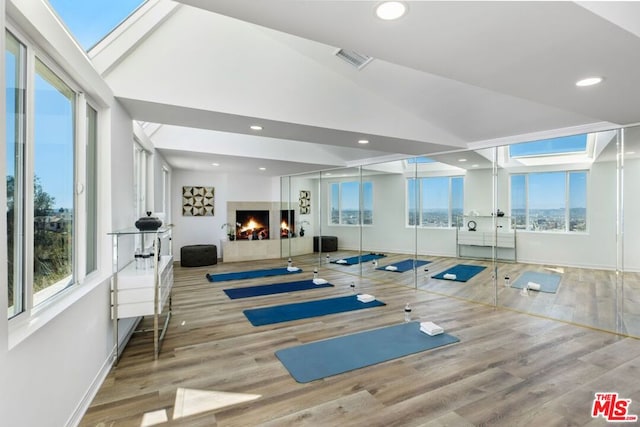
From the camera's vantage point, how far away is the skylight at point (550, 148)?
21.0 ft

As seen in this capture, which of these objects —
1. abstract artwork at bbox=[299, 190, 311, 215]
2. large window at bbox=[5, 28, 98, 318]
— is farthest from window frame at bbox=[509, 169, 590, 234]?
large window at bbox=[5, 28, 98, 318]

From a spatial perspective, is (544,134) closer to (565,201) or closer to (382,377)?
(565,201)

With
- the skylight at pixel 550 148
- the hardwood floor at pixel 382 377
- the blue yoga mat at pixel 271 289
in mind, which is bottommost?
the hardwood floor at pixel 382 377

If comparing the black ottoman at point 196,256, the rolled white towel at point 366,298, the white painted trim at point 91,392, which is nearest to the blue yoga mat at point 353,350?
the rolled white towel at point 366,298

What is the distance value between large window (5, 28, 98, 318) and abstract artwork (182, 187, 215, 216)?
6207 millimetres

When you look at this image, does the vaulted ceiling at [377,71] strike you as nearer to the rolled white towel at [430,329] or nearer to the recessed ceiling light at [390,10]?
the recessed ceiling light at [390,10]

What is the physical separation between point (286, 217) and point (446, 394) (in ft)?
25.8

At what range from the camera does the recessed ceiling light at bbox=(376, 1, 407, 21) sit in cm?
168

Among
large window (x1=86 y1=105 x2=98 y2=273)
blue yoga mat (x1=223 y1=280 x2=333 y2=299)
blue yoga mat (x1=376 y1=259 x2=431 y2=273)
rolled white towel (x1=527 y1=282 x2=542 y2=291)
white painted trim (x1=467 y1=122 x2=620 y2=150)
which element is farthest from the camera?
blue yoga mat (x1=376 y1=259 x2=431 y2=273)

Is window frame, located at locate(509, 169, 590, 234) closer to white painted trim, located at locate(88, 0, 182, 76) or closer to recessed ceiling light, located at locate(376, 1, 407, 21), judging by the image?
recessed ceiling light, located at locate(376, 1, 407, 21)

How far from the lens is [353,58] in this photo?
387 centimetres

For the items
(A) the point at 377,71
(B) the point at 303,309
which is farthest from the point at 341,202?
(A) the point at 377,71

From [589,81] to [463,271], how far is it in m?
5.17

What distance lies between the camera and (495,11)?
172 cm
